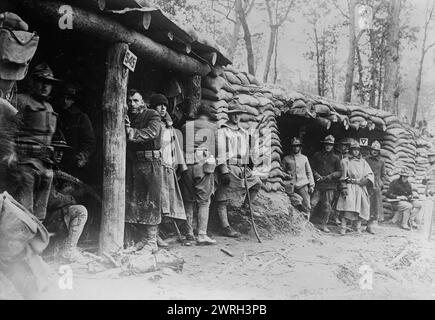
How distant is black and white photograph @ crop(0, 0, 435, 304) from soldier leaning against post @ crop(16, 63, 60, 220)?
0.5 inches

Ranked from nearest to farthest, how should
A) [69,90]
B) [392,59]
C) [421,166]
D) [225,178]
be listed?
1. [69,90]
2. [225,178]
3. [421,166]
4. [392,59]

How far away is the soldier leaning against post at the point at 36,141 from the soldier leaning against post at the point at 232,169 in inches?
95.8

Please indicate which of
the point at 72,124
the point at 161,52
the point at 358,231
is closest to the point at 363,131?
the point at 358,231

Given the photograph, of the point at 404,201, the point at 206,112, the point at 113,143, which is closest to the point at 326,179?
the point at 404,201

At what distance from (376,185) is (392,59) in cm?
429

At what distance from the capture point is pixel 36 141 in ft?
13.0

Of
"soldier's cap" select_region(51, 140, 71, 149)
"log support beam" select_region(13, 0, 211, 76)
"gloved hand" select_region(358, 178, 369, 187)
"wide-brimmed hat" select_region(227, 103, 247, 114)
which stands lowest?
"gloved hand" select_region(358, 178, 369, 187)

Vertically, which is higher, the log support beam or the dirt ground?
the log support beam

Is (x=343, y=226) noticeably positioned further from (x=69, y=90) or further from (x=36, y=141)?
(x=36, y=141)

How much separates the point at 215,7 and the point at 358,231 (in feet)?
18.9

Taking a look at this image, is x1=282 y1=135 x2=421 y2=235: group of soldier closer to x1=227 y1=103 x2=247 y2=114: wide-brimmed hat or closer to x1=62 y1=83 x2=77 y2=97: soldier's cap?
x1=227 y1=103 x2=247 y2=114: wide-brimmed hat

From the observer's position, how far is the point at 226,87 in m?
6.32

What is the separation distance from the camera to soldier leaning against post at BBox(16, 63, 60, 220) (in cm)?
381

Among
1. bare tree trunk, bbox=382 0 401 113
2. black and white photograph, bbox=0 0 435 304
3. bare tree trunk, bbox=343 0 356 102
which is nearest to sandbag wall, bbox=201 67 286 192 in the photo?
black and white photograph, bbox=0 0 435 304
